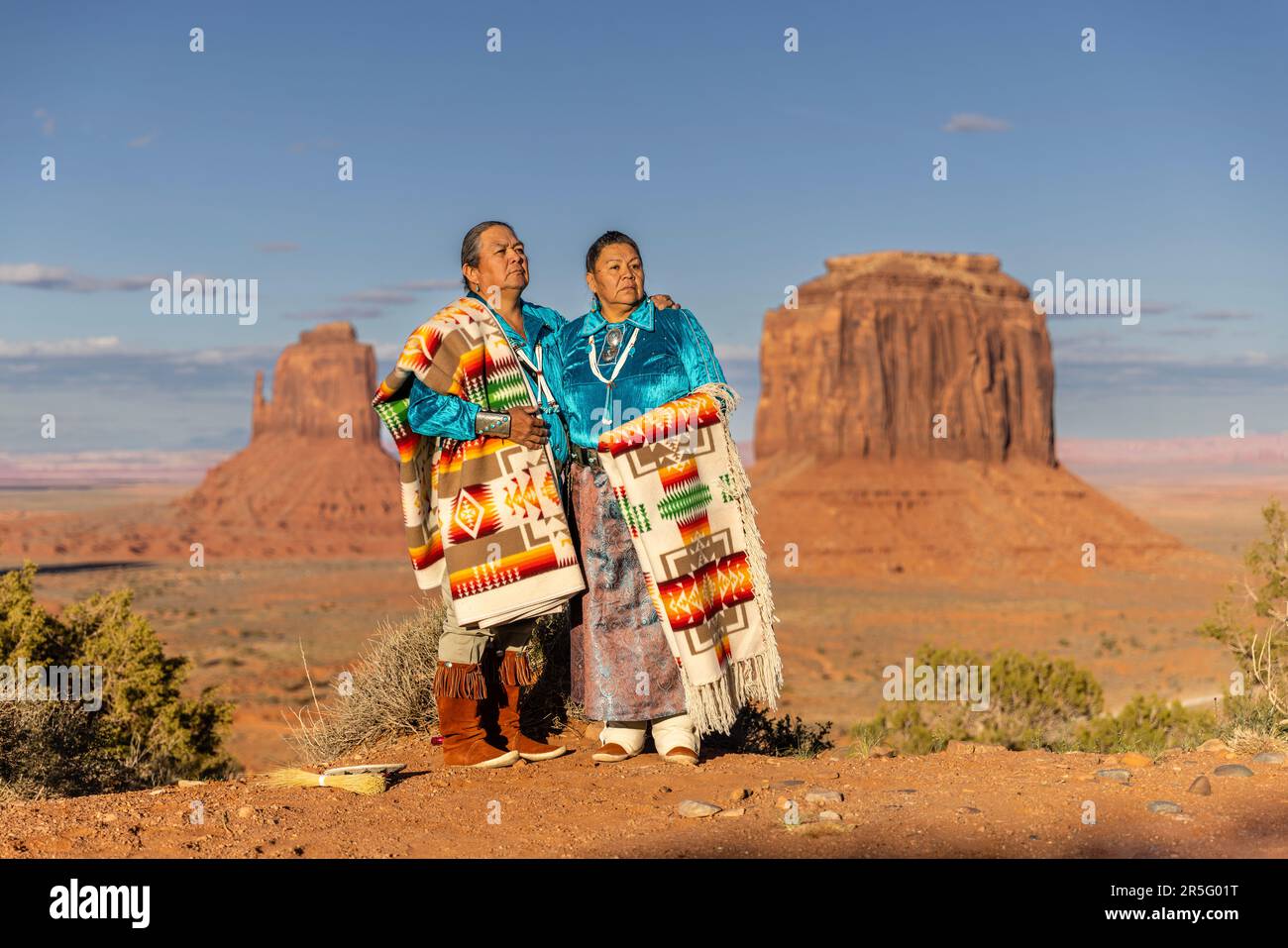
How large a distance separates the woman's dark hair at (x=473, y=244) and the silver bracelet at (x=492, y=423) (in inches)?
28.5

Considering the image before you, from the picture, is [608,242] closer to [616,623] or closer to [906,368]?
[616,623]

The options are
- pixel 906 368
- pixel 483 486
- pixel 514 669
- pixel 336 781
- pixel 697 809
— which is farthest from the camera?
pixel 906 368

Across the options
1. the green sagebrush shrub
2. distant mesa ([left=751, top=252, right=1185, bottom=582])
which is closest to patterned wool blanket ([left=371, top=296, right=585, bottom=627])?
the green sagebrush shrub

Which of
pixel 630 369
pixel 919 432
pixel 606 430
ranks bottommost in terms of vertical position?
pixel 606 430

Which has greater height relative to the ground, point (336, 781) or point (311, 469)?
point (311, 469)

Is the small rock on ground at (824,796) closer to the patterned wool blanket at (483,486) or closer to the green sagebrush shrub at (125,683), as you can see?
the patterned wool blanket at (483,486)

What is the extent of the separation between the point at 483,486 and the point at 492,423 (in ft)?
1.10

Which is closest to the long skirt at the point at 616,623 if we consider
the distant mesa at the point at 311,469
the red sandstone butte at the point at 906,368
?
the red sandstone butte at the point at 906,368

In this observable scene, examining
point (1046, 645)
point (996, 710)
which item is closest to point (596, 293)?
point (996, 710)

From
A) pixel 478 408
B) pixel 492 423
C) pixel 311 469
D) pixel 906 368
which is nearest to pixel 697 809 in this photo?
pixel 492 423

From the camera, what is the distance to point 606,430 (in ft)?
19.0

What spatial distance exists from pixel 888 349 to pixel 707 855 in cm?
8564

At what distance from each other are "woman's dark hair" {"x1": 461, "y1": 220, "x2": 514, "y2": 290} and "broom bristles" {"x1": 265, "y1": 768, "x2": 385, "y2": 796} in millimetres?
2312

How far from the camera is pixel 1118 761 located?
19.6 feet
